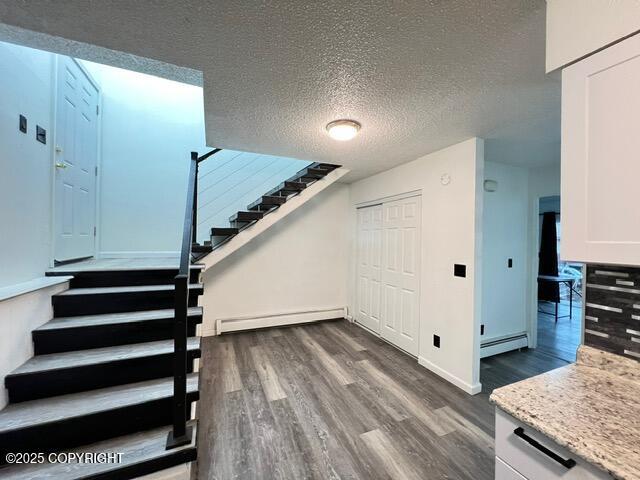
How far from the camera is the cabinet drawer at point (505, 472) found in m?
0.87

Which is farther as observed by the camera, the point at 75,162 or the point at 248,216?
the point at 248,216

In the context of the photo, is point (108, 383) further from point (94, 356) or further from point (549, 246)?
point (549, 246)

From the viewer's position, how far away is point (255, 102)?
1778mm

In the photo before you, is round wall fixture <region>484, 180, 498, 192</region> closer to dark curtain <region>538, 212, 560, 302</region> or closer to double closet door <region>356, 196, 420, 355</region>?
double closet door <region>356, 196, 420, 355</region>

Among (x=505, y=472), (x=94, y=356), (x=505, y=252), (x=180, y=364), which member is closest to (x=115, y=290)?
(x=94, y=356)

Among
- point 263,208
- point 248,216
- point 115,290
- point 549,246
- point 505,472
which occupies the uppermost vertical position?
point 263,208

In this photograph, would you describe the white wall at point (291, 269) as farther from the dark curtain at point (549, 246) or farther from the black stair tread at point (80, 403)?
the dark curtain at point (549, 246)

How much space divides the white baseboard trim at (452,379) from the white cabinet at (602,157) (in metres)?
1.88

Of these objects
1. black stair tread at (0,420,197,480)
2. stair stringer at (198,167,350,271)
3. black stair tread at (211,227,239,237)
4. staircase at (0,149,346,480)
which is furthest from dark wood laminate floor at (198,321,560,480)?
black stair tread at (211,227,239,237)

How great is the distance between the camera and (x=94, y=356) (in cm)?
166

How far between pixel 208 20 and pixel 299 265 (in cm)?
334

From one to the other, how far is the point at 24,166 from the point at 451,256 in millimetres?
3498

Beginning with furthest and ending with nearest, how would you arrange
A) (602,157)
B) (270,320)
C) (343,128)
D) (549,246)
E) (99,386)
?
(549,246) → (270,320) → (343,128) → (99,386) → (602,157)

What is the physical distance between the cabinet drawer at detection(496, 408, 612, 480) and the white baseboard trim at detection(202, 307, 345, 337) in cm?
333
